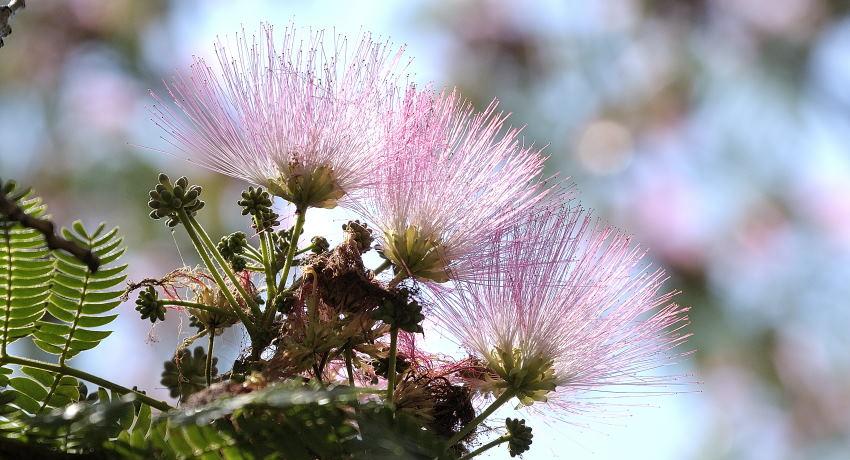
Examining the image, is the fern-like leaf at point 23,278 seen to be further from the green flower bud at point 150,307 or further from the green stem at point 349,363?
the green stem at point 349,363

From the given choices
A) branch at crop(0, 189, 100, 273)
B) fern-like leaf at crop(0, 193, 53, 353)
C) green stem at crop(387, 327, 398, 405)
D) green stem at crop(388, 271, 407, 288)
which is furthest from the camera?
green stem at crop(388, 271, 407, 288)

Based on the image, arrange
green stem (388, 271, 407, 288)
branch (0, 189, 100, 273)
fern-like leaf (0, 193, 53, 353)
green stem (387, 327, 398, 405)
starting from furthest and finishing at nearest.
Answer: green stem (388, 271, 407, 288), green stem (387, 327, 398, 405), fern-like leaf (0, 193, 53, 353), branch (0, 189, 100, 273)

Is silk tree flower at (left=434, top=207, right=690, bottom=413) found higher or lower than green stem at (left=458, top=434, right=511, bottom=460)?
higher

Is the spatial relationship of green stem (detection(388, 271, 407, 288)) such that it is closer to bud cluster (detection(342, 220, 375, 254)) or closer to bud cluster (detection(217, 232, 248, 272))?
bud cluster (detection(342, 220, 375, 254))

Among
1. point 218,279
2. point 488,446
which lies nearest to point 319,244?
point 218,279

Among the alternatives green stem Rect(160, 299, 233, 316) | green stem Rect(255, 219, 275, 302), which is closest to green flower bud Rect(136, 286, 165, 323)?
green stem Rect(160, 299, 233, 316)

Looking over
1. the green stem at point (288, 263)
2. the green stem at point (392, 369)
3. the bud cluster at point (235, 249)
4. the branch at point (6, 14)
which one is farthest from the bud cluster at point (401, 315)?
the branch at point (6, 14)

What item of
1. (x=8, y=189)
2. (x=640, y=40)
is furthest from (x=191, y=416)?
(x=640, y=40)
